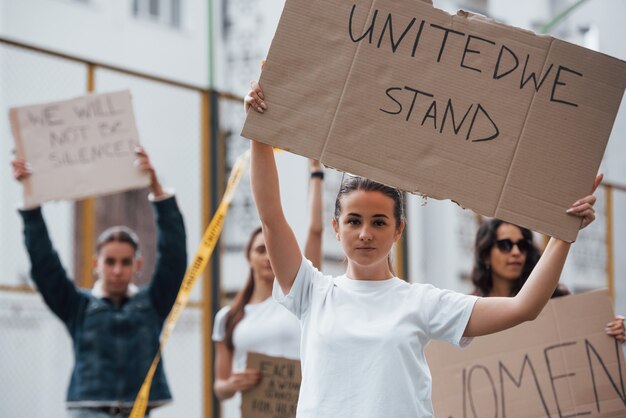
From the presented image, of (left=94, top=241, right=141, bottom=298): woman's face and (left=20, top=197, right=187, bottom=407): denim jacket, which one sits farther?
(left=94, top=241, right=141, bottom=298): woman's face

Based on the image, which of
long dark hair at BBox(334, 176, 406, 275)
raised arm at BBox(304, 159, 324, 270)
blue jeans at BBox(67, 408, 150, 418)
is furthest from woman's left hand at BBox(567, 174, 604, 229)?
blue jeans at BBox(67, 408, 150, 418)

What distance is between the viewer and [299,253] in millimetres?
2826

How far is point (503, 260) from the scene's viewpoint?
168 inches

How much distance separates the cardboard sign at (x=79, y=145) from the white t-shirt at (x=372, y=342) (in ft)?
7.58

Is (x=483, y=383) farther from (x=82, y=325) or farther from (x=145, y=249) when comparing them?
(x=145, y=249)

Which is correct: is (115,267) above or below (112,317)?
above

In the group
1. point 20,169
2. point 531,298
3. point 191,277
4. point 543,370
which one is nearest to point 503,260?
point 543,370

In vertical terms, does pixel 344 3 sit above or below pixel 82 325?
above

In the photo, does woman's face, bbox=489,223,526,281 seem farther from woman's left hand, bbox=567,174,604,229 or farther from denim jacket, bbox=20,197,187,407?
woman's left hand, bbox=567,174,604,229

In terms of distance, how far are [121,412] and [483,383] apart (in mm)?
1738

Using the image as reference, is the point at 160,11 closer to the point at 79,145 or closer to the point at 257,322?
the point at 79,145

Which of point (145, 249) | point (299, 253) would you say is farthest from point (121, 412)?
point (145, 249)

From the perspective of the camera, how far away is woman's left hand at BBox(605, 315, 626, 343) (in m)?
3.71

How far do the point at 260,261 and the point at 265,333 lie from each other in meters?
0.38
